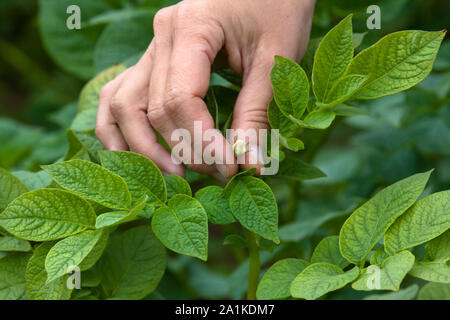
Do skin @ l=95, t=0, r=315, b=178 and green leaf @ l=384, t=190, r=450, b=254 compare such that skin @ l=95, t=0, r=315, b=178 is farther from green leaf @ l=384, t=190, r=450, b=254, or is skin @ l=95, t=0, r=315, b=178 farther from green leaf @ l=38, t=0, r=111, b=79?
green leaf @ l=38, t=0, r=111, b=79

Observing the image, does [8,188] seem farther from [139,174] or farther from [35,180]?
[139,174]

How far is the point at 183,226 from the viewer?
1.94 ft

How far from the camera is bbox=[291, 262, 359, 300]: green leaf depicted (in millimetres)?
534

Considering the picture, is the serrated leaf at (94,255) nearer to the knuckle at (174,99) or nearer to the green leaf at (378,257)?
the knuckle at (174,99)

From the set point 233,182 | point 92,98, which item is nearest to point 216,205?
point 233,182

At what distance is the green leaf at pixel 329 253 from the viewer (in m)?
0.62

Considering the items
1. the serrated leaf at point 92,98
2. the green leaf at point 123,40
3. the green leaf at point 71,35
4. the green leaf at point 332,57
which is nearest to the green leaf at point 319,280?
the green leaf at point 332,57

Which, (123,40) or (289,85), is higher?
(123,40)

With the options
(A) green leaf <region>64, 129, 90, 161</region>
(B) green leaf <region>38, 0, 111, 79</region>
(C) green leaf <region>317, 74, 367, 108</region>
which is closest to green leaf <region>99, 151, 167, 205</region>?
(A) green leaf <region>64, 129, 90, 161</region>

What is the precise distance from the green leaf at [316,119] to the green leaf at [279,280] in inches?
6.5

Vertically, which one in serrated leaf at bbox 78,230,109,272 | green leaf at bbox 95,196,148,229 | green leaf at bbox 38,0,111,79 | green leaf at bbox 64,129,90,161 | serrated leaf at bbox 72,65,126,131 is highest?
green leaf at bbox 38,0,111,79

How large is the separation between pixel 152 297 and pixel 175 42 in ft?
1.33

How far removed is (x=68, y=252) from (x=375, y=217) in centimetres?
35

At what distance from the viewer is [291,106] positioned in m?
0.65
